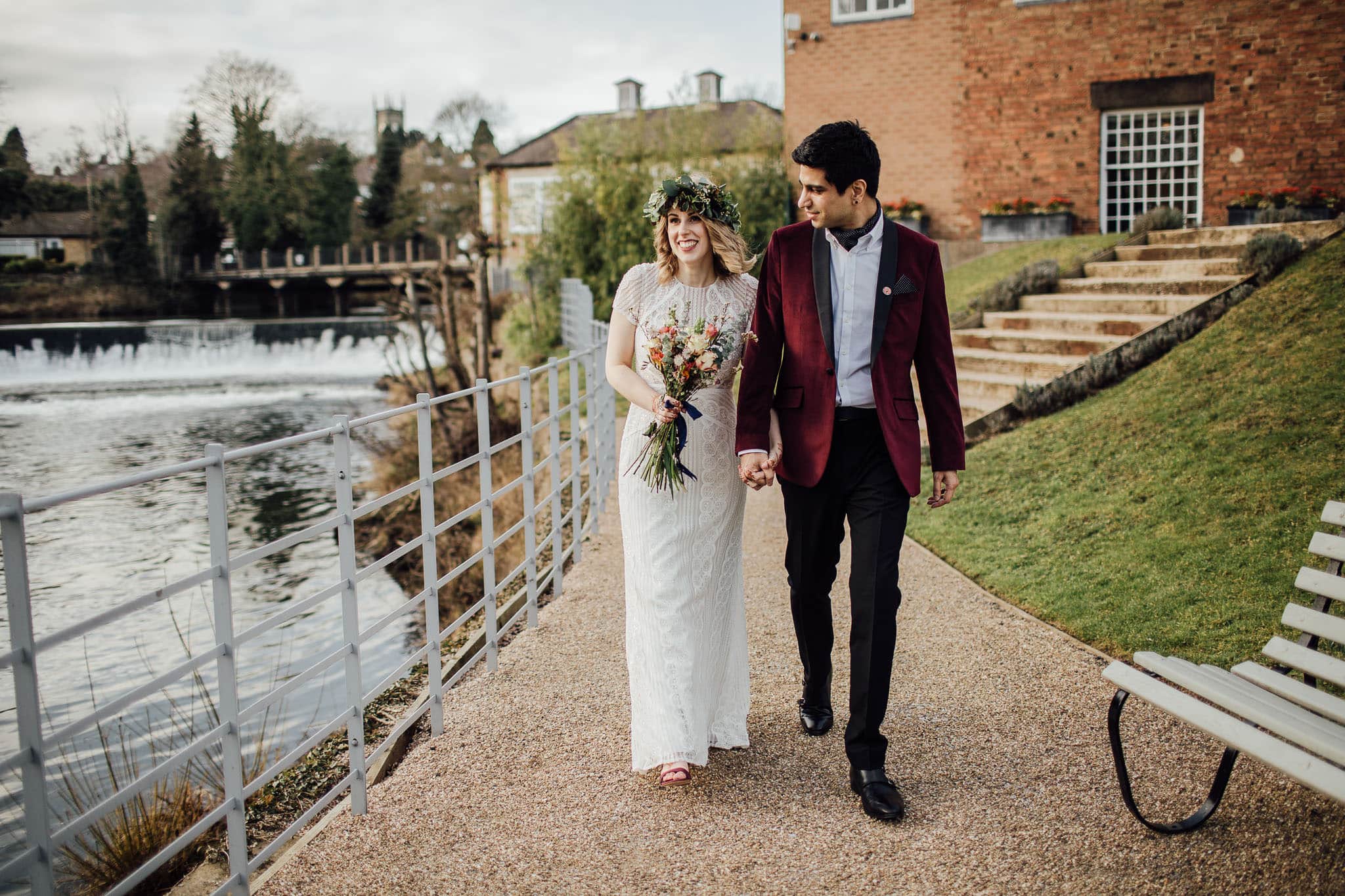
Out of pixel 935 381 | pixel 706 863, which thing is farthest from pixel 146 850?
pixel 935 381

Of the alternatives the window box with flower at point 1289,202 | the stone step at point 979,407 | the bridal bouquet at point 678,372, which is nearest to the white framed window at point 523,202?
the window box with flower at point 1289,202

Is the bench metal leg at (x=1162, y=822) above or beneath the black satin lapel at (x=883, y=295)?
beneath

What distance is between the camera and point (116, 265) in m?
44.4

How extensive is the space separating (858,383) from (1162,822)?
168 cm

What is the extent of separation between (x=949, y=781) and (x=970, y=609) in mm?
2251

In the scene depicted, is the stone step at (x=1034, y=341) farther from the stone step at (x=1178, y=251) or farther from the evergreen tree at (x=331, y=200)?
the evergreen tree at (x=331, y=200)

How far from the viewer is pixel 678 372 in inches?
139

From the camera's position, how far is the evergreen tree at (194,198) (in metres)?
50.9

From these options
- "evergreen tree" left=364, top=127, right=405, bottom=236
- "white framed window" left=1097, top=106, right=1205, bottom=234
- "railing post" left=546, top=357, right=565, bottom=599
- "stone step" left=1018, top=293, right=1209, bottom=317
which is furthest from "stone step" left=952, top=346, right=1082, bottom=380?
"evergreen tree" left=364, top=127, right=405, bottom=236

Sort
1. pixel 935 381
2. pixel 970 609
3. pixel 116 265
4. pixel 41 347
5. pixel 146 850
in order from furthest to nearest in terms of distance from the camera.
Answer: pixel 116 265 < pixel 41 347 < pixel 970 609 < pixel 146 850 < pixel 935 381

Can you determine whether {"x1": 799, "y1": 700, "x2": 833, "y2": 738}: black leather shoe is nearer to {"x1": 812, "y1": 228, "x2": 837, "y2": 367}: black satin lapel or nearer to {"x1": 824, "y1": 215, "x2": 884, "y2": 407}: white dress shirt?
{"x1": 824, "y1": 215, "x2": 884, "y2": 407}: white dress shirt

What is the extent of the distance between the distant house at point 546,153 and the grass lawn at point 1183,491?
39.3 feet

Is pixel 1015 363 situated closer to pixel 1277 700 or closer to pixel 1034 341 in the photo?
pixel 1034 341

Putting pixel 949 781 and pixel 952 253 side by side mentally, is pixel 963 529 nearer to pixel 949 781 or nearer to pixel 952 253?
pixel 949 781
